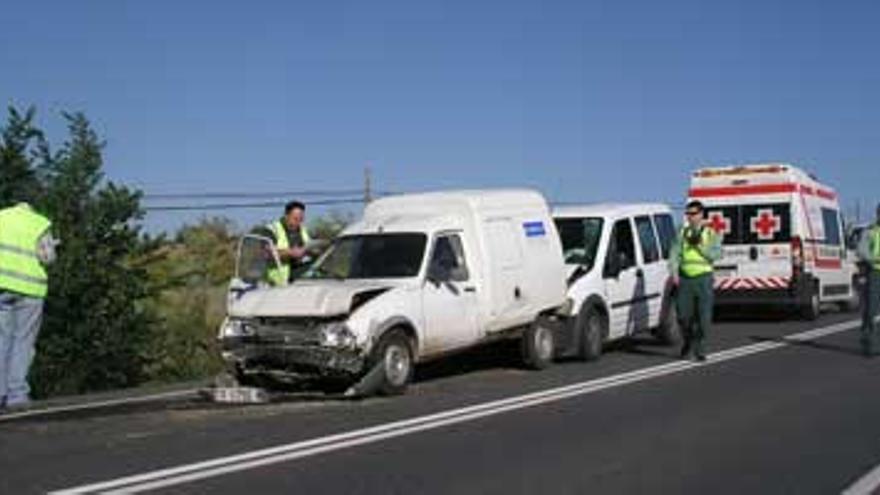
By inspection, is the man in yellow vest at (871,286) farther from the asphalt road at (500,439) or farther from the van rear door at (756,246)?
the van rear door at (756,246)

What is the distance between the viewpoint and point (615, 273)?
1791 centimetres

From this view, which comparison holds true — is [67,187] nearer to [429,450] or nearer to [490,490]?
[429,450]

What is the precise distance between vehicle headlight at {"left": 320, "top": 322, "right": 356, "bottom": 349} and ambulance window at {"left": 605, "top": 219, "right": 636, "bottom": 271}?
5.62 m

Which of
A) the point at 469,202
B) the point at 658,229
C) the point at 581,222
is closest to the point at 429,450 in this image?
the point at 469,202

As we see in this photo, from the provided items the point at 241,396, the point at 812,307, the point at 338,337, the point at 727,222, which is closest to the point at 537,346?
the point at 338,337

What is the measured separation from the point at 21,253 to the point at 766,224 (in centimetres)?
1460

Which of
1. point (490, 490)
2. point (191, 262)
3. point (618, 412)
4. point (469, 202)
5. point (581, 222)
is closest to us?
point (490, 490)

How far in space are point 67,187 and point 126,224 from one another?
35.0 inches

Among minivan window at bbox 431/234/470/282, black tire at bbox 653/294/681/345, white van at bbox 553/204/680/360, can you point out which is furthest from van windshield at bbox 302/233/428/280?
black tire at bbox 653/294/681/345

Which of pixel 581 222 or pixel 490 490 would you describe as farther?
pixel 581 222

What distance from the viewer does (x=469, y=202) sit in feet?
51.1

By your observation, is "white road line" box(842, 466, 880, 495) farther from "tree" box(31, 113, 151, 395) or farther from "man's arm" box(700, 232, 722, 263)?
"tree" box(31, 113, 151, 395)

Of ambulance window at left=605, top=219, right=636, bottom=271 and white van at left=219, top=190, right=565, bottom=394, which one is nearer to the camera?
white van at left=219, top=190, right=565, bottom=394

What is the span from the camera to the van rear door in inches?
949
